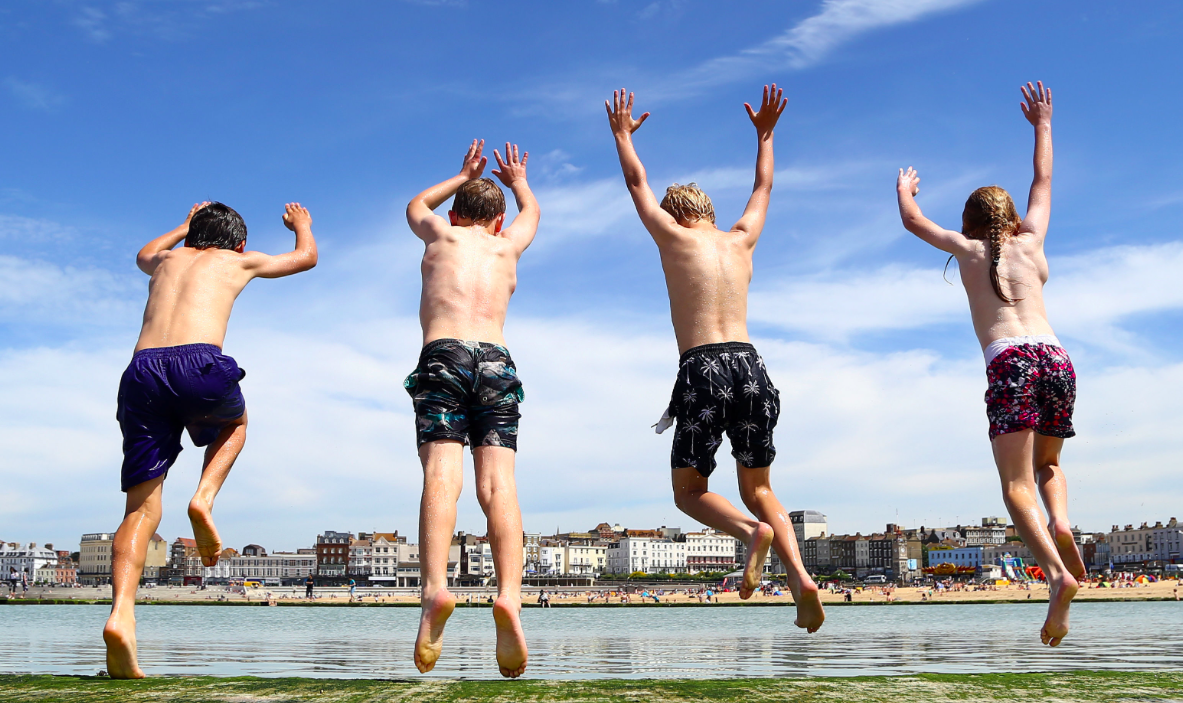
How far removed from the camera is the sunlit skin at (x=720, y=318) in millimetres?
6367

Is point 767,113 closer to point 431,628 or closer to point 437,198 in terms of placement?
point 437,198

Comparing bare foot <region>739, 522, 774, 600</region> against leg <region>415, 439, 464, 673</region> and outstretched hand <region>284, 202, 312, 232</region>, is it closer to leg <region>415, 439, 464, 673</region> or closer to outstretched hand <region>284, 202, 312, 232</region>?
leg <region>415, 439, 464, 673</region>

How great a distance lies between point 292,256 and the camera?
7.30 meters

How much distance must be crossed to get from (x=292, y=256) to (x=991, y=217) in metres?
5.52

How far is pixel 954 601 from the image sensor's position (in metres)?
106

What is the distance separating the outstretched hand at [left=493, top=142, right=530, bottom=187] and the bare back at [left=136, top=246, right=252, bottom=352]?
215 cm

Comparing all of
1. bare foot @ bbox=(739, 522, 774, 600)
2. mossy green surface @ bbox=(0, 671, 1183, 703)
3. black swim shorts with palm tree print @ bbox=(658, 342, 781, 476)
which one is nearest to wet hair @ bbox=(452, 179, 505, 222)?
black swim shorts with palm tree print @ bbox=(658, 342, 781, 476)

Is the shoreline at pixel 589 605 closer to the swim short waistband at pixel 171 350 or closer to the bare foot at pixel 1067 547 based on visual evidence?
the bare foot at pixel 1067 547

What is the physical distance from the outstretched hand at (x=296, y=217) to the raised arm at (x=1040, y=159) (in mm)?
5776

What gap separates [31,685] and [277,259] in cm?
328

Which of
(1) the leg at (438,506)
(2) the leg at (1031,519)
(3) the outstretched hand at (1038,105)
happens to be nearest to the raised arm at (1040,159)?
(3) the outstretched hand at (1038,105)

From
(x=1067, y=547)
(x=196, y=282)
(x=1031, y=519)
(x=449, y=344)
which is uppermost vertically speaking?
(x=196, y=282)

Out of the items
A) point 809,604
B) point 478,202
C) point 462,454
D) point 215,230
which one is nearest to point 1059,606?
point 809,604

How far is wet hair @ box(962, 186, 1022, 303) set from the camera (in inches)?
291
